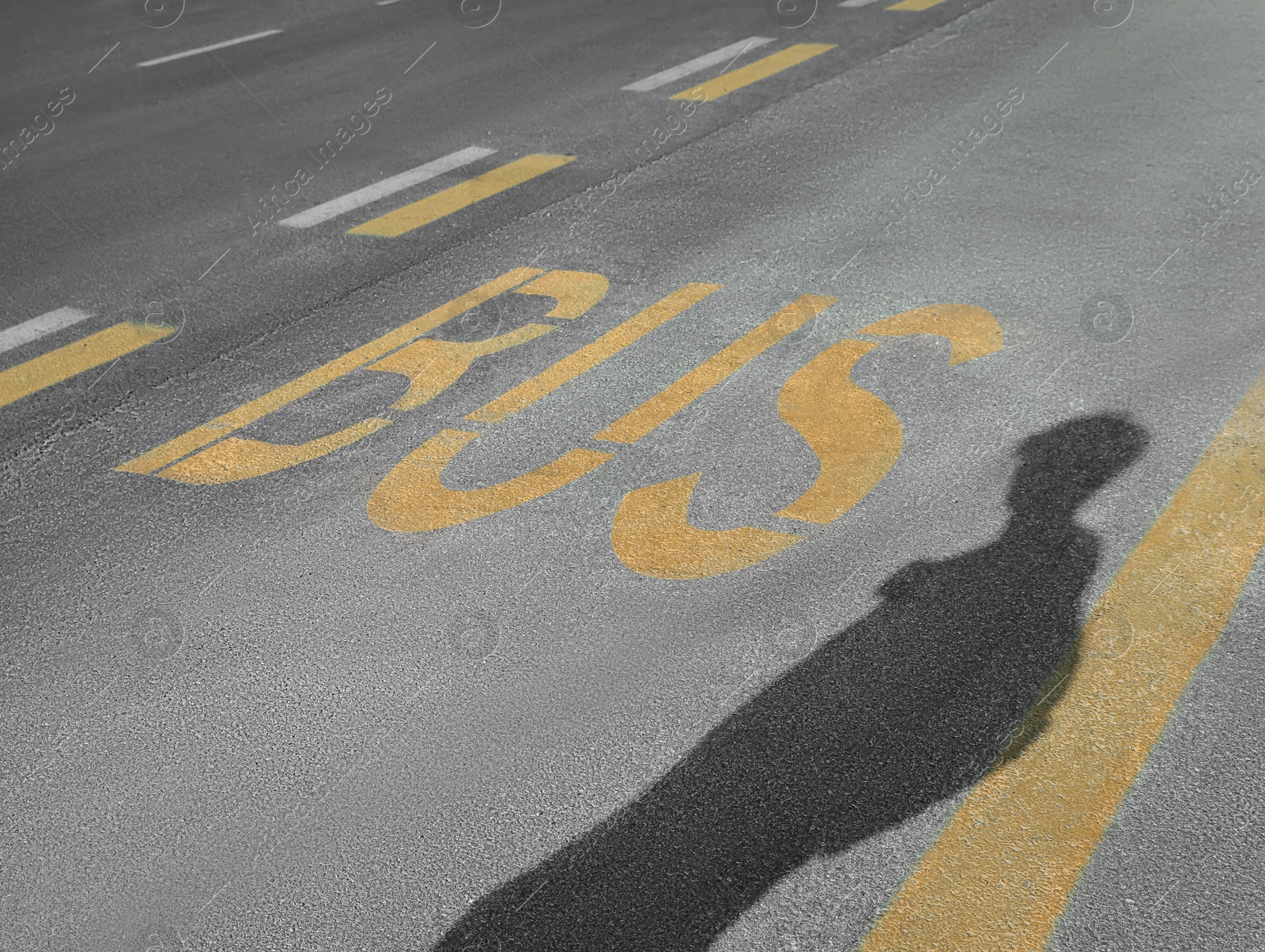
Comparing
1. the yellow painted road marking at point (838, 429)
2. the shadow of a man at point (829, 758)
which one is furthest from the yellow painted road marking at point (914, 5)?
the shadow of a man at point (829, 758)

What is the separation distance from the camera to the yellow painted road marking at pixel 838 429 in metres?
4.05

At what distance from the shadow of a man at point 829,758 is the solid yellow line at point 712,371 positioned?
4.43 ft

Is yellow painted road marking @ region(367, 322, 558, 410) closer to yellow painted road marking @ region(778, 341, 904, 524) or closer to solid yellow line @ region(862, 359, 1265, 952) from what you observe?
yellow painted road marking @ region(778, 341, 904, 524)

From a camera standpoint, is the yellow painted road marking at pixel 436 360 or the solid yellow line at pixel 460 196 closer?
the yellow painted road marking at pixel 436 360

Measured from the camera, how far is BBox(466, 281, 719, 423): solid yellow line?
190 inches

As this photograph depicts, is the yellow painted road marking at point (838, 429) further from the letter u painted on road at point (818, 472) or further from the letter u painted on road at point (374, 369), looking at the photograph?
the letter u painted on road at point (374, 369)

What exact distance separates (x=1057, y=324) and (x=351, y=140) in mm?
5237

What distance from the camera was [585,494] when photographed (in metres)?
4.18

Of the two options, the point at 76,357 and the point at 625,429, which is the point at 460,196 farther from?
the point at 625,429

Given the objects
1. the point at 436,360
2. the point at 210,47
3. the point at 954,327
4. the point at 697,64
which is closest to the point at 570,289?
the point at 436,360

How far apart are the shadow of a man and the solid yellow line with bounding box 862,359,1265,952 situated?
0.32 feet

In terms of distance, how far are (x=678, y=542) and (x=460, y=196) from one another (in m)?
3.95

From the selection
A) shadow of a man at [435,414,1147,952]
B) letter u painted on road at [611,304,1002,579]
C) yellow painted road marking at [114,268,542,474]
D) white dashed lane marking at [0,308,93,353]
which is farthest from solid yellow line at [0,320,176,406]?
shadow of a man at [435,414,1147,952]

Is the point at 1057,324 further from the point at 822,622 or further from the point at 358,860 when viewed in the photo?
the point at 358,860
